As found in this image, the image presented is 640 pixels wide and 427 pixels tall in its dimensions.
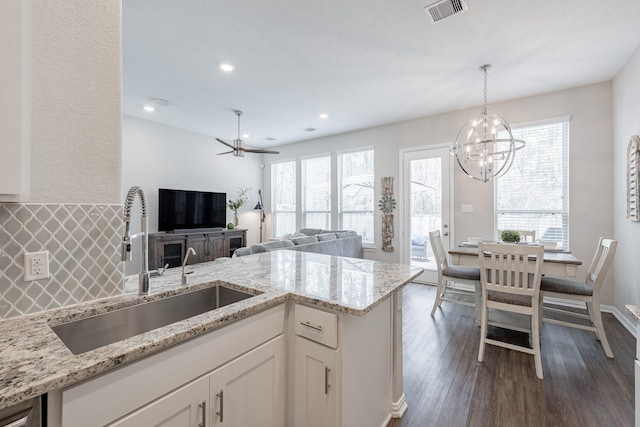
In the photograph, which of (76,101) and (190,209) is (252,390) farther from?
(190,209)

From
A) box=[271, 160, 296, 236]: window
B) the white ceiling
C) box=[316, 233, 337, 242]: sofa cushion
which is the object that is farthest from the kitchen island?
box=[271, 160, 296, 236]: window

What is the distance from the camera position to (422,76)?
347cm

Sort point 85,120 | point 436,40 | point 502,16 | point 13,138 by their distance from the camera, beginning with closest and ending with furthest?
1. point 13,138
2. point 85,120
3. point 502,16
4. point 436,40

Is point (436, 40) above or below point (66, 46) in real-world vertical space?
above

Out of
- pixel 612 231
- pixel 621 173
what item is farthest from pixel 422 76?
pixel 612 231

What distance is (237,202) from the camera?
6637mm

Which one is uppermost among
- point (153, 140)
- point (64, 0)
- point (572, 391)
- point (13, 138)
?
point (153, 140)

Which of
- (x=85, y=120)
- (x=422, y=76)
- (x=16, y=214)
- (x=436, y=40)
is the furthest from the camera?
(x=422, y=76)

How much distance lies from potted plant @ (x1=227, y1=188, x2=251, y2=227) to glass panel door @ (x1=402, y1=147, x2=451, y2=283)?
379 cm

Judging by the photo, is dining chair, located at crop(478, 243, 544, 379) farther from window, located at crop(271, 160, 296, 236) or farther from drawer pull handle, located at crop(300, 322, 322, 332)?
window, located at crop(271, 160, 296, 236)

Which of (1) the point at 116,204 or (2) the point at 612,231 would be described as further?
(2) the point at 612,231

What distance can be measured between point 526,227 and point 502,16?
2947mm

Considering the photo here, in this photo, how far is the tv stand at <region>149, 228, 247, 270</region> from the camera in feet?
16.1

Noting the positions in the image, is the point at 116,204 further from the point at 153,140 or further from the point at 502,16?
the point at 153,140
